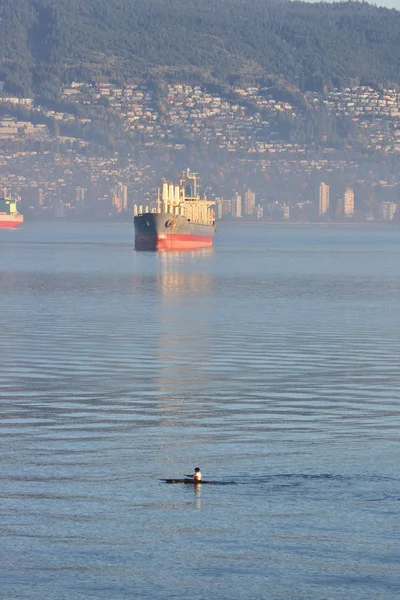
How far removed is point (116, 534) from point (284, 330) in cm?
4720

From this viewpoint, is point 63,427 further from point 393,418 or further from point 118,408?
point 393,418

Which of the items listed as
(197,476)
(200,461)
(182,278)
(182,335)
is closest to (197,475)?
(197,476)

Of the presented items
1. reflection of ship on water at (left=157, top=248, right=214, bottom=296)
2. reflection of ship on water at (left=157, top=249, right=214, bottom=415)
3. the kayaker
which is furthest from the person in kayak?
reflection of ship on water at (left=157, top=248, right=214, bottom=296)

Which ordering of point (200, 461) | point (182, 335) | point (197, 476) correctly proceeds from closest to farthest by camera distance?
point (197, 476), point (200, 461), point (182, 335)

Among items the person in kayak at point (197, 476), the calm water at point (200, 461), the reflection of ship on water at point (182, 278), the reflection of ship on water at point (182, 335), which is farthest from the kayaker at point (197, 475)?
the reflection of ship on water at point (182, 278)

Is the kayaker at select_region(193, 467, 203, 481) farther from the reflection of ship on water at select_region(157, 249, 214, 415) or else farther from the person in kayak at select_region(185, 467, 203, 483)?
the reflection of ship on water at select_region(157, 249, 214, 415)

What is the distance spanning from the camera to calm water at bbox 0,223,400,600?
95.0 feet

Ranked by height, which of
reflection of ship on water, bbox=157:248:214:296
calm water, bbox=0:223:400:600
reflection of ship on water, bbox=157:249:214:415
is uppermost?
calm water, bbox=0:223:400:600

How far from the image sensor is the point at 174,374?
56.6 metres

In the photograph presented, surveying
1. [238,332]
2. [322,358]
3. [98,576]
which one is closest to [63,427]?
[98,576]

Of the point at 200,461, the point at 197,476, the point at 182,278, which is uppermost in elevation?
the point at 197,476

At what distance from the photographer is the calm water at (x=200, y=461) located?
1141 inches

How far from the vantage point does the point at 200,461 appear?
38000mm

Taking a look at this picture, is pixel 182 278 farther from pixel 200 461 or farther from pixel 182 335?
pixel 200 461
